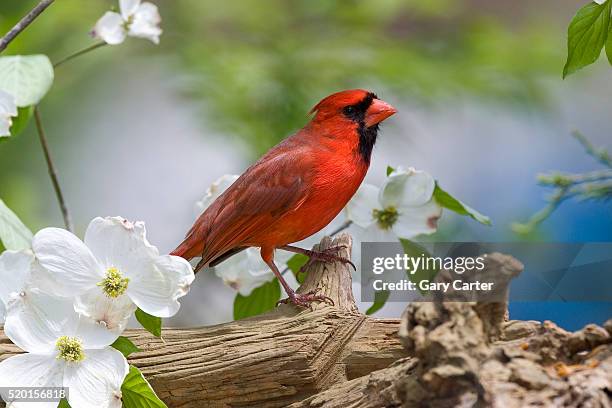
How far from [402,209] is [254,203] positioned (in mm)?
172

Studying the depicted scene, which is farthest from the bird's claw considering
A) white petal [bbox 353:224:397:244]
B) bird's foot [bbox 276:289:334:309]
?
white petal [bbox 353:224:397:244]

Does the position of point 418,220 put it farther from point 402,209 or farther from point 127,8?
point 127,8

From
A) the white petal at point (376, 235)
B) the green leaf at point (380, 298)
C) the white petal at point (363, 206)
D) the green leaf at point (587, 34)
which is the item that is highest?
the green leaf at point (587, 34)

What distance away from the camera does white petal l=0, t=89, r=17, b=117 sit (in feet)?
3.05

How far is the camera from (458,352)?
0.65 meters

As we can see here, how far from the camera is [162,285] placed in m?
0.80

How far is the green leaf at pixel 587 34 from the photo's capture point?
822 millimetres

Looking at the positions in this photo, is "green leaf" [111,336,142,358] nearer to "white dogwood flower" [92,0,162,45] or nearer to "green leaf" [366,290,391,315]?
"green leaf" [366,290,391,315]

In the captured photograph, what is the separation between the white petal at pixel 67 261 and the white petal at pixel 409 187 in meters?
0.36

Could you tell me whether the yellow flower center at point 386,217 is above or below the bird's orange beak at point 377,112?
below

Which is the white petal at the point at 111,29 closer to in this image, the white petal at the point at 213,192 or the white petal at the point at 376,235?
the white petal at the point at 213,192

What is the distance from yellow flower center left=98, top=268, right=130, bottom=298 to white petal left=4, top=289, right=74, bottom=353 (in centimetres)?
4

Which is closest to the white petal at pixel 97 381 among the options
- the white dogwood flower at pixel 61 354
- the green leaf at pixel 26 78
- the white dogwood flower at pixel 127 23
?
the white dogwood flower at pixel 61 354

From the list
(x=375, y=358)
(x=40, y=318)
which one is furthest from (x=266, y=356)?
(x=40, y=318)
